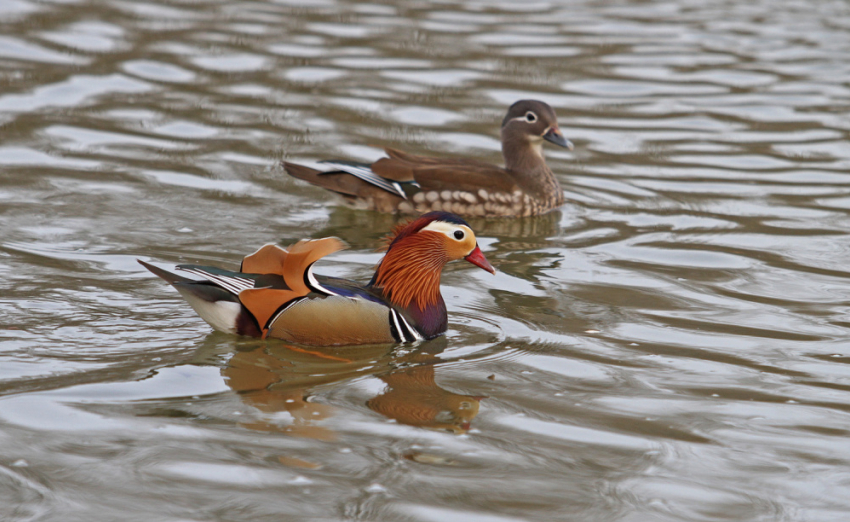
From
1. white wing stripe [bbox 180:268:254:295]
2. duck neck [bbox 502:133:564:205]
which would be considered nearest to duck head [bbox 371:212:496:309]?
white wing stripe [bbox 180:268:254:295]

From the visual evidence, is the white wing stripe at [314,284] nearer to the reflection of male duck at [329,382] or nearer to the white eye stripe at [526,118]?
the reflection of male duck at [329,382]

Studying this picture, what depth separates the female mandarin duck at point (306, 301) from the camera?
5867mm

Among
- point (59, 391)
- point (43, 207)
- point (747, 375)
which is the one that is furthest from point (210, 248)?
point (747, 375)

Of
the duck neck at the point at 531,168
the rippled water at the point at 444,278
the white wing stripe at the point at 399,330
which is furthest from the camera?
the duck neck at the point at 531,168

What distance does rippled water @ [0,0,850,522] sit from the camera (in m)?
4.48

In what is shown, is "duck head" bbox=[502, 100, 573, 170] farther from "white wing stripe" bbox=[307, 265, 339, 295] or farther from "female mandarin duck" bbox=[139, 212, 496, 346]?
"white wing stripe" bbox=[307, 265, 339, 295]

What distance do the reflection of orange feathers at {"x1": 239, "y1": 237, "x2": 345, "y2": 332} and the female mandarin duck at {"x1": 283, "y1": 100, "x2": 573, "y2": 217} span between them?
3.07m

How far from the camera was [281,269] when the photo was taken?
19.5 ft

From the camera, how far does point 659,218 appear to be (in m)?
9.09

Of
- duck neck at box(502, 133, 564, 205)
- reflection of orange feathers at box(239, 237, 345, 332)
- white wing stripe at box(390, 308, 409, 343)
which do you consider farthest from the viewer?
duck neck at box(502, 133, 564, 205)

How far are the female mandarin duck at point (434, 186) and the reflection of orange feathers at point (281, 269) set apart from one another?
307 cm

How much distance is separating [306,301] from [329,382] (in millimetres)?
586

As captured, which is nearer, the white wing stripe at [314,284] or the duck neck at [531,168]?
the white wing stripe at [314,284]

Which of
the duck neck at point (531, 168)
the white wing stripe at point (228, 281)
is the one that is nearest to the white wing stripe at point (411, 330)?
the white wing stripe at point (228, 281)
